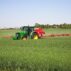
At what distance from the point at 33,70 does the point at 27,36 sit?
61.1 feet

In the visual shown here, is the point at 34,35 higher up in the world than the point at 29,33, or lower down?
lower down

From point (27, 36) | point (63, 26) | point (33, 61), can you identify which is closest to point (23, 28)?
point (27, 36)

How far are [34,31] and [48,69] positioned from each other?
61.5 feet

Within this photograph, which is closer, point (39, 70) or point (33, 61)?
point (39, 70)

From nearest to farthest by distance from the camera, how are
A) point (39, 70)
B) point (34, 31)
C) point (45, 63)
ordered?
point (39, 70)
point (45, 63)
point (34, 31)

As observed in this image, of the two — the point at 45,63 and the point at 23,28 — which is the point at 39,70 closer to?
the point at 45,63

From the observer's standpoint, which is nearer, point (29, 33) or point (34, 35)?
point (29, 33)

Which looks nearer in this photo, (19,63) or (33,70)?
(33,70)

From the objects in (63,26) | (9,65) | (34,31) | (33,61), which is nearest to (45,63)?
(33,61)

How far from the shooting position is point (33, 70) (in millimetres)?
9828

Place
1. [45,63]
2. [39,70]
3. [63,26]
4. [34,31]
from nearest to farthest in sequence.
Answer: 1. [39,70]
2. [45,63]
3. [34,31]
4. [63,26]

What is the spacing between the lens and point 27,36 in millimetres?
28391

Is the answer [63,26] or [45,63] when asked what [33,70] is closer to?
[45,63]

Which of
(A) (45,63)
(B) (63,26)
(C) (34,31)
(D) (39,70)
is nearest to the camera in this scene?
(D) (39,70)
